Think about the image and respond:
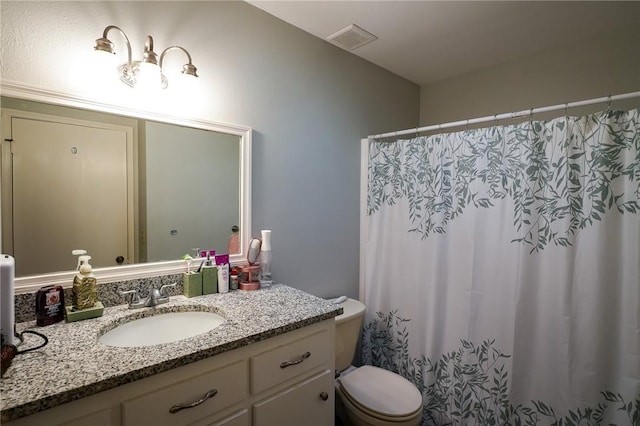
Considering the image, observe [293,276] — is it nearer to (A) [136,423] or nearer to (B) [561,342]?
(A) [136,423]

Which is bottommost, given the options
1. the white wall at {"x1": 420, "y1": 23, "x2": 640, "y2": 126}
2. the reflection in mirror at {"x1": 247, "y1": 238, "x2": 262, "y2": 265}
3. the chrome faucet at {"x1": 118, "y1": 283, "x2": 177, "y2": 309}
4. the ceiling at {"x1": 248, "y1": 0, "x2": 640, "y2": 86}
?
the chrome faucet at {"x1": 118, "y1": 283, "x2": 177, "y2": 309}

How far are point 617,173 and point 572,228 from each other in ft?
0.92

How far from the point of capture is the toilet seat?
1.44 meters

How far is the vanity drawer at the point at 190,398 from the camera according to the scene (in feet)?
2.65

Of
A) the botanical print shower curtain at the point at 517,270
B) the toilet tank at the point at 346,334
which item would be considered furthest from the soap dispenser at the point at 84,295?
the botanical print shower curtain at the point at 517,270

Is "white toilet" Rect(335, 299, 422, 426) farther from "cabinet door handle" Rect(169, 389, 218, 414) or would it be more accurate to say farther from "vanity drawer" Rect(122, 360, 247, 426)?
"cabinet door handle" Rect(169, 389, 218, 414)

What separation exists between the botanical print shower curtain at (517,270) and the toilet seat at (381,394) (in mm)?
368

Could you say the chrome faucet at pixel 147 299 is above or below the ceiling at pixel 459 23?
below

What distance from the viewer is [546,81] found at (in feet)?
6.91

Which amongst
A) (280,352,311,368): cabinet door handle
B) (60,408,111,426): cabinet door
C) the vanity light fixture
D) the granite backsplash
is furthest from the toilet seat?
the vanity light fixture

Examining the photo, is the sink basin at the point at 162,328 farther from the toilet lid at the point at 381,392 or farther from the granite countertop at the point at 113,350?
the toilet lid at the point at 381,392

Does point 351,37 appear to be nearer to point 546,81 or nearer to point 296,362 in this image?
point 546,81

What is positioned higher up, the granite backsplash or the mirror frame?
the mirror frame

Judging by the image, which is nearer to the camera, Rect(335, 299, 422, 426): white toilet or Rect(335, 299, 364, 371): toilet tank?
Rect(335, 299, 422, 426): white toilet
